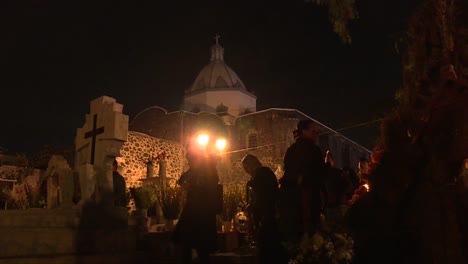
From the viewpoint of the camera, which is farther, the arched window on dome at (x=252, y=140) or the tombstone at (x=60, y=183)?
the arched window on dome at (x=252, y=140)

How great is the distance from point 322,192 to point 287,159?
0.70m

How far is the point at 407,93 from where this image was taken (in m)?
5.20

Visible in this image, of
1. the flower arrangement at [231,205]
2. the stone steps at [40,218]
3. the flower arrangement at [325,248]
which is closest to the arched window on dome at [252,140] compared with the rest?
→ the flower arrangement at [231,205]

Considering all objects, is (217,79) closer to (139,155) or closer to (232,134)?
(232,134)

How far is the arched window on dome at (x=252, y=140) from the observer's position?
3109cm

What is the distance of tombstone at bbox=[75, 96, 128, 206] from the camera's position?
7.04m

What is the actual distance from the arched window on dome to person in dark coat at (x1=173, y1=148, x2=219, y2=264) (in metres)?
25.6

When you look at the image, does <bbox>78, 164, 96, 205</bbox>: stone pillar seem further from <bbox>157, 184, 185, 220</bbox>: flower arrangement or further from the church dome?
the church dome

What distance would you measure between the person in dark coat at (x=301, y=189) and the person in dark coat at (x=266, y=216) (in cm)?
26

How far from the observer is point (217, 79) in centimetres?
3853

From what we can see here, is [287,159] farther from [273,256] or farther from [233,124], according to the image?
[233,124]

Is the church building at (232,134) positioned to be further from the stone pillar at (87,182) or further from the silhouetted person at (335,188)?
the silhouetted person at (335,188)

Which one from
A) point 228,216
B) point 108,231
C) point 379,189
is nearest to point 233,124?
point 228,216

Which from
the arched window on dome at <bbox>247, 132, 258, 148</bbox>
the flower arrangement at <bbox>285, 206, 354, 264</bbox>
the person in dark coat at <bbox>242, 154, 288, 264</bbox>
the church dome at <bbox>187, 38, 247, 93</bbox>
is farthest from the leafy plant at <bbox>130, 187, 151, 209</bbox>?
the church dome at <bbox>187, 38, 247, 93</bbox>
